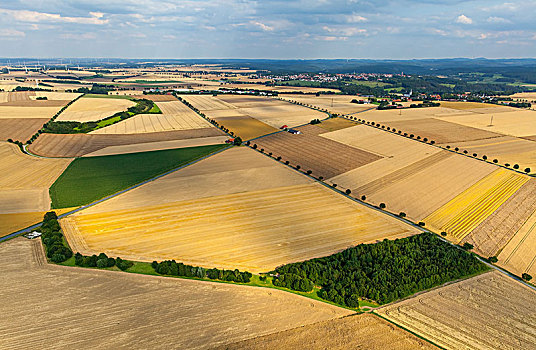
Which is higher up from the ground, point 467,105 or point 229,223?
point 467,105

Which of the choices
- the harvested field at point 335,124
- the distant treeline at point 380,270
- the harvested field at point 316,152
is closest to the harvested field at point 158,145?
the harvested field at point 316,152

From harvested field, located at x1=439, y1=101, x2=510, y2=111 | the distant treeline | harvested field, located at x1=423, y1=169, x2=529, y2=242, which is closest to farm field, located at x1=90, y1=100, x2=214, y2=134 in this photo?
harvested field, located at x1=423, y1=169, x2=529, y2=242

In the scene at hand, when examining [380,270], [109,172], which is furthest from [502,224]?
[109,172]

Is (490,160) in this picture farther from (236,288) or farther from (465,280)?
(236,288)

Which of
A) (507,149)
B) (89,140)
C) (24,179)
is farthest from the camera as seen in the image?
(89,140)

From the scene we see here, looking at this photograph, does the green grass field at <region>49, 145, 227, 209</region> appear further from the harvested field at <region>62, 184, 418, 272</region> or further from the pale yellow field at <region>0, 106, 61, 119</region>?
the pale yellow field at <region>0, 106, 61, 119</region>

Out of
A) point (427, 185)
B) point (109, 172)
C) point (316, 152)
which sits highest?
point (316, 152)

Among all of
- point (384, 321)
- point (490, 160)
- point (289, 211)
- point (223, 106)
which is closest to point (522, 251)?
point (384, 321)

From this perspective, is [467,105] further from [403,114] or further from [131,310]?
[131,310]
